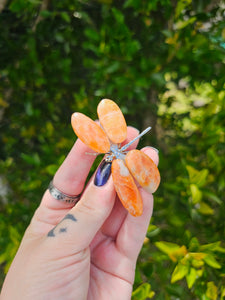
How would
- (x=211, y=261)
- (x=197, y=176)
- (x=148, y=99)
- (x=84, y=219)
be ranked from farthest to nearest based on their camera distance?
(x=148, y=99) → (x=197, y=176) → (x=211, y=261) → (x=84, y=219)

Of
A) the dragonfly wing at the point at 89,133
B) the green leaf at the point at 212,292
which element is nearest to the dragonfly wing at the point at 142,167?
the dragonfly wing at the point at 89,133

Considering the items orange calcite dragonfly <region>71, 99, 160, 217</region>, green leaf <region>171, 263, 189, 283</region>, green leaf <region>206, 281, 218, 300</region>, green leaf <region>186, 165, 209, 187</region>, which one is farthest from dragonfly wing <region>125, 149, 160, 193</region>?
green leaf <region>206, 281, 218, 300</region>

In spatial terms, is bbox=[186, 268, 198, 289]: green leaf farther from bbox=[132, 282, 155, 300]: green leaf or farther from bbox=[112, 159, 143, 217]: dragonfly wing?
bbox=[112, 159, 143, 217]: dragonfly wing

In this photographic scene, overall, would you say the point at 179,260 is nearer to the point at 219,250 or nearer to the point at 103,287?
the point at 219,250

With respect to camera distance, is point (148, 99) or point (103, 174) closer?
point (103, 174)

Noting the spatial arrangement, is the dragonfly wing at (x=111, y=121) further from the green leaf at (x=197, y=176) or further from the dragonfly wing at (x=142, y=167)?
the green leaf at (x=197, y=176)

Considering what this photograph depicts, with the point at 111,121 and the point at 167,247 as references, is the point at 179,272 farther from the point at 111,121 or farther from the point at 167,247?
the point at 111,121

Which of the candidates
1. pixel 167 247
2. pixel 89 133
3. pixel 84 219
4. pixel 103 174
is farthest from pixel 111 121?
pixel 167 247
